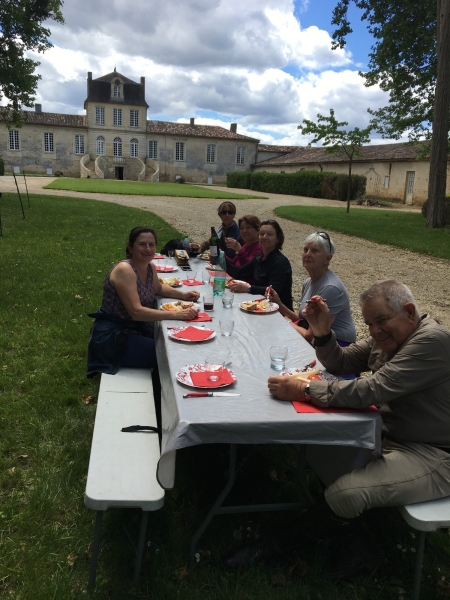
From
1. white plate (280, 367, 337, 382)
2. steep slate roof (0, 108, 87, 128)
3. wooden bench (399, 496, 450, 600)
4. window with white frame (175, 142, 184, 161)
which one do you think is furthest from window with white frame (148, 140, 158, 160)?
wooden bench (399, 496, 450, 600)

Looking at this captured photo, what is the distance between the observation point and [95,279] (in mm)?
8078

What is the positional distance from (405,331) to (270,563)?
1357mm

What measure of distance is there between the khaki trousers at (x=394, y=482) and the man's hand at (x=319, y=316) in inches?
Answer: 28.6

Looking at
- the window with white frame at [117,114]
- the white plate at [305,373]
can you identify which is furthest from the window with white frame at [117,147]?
the white plate at [305,373]

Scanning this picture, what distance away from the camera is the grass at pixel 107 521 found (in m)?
2.33

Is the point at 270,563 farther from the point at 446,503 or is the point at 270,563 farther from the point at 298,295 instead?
the point at 298,295

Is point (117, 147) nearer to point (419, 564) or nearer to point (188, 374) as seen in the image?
point (188, 374)

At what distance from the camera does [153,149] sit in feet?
198

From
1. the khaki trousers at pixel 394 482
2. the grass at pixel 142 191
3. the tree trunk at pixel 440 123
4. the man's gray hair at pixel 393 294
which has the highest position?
the tree trunk at pixel 440 123

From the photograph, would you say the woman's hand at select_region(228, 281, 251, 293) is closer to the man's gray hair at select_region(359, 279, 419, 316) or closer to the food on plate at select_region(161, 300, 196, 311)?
the food on plate at select_region(161, 300, 196, 311)

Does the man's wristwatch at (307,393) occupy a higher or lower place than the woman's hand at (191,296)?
lower

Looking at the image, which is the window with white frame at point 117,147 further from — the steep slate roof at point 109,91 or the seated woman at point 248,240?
the seated woman at point 248,240

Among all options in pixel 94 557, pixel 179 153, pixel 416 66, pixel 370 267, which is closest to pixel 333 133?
pixel 416 66

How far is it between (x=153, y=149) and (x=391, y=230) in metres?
49.3
